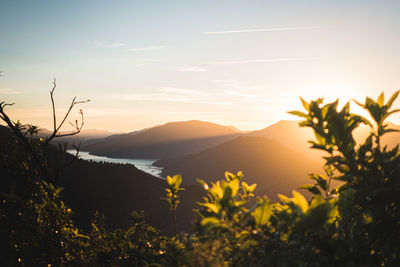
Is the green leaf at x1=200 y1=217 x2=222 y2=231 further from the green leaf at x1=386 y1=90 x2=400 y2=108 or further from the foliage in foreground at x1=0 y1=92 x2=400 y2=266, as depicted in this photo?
the green leaf at x1=386 y1=90 x2=400 y2=108

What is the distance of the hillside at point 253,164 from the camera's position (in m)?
97.8

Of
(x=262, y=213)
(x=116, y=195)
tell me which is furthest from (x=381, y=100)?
(x=116, y=195)

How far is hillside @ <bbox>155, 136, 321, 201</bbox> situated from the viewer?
97.8m

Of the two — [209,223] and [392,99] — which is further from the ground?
[392,99]

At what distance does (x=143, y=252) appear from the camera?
3090 mm

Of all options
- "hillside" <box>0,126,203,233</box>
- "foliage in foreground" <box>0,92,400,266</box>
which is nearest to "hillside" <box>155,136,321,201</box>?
"hillside" <box>0,126,203,233</box>

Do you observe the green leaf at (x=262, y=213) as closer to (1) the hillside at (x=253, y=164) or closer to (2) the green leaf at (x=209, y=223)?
(2) the green leaf at (x=209, y=223)

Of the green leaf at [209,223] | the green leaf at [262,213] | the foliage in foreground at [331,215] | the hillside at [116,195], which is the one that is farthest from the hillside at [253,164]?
the green leaf at [209,223]

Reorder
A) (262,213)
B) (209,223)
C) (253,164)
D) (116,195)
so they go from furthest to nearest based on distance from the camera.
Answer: (253,164), (116,195), (262,213), (209,223)

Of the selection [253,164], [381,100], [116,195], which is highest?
[381,100]

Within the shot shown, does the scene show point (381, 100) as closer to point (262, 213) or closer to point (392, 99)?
point (392, 99)

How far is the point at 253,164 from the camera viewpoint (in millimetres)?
110625

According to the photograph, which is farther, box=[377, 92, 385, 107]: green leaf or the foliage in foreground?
box=[377, 92, 385, 107]: green leaf

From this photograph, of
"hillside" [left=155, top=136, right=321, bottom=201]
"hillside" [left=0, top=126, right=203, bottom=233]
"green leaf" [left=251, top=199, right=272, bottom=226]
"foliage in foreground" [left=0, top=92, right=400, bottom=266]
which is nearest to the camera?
"foliage in foreground" [left=0, top=92, right=400, bottom=266]
